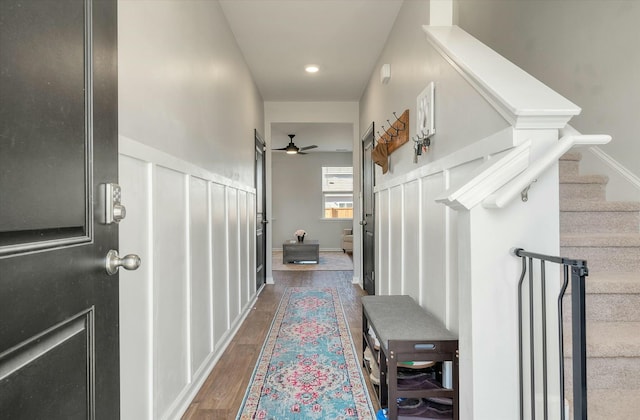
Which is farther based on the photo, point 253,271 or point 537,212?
point 253,271

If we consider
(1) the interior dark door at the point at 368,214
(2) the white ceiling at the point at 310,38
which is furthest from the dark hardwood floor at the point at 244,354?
(2) the white ceiling at the point at 310,38

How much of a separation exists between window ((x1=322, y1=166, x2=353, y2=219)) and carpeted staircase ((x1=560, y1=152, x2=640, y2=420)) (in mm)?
7951

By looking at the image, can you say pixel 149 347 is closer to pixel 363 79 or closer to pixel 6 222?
pixel 6 222

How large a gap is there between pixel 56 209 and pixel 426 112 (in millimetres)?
1942

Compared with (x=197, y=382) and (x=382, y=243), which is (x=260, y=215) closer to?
(x=382, y=243)

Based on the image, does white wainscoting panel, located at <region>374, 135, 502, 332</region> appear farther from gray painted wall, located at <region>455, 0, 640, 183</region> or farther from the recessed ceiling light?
the recessed ceiling light

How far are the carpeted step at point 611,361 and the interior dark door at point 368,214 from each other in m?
2.86

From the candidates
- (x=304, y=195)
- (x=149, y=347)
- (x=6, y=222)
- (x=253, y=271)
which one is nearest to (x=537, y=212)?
(x=6, y=222)

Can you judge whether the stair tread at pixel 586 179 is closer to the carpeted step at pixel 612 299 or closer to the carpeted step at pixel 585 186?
the carpeted step at pixel 585 186

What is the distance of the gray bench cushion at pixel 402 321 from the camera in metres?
1.59

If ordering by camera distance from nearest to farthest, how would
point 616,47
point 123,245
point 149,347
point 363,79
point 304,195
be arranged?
point 123,245
point 149,347
point 616,47
point 363,79
point 304,195

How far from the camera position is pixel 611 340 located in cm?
133

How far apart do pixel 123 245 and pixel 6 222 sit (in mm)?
763

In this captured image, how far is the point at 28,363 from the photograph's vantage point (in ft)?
2.00
